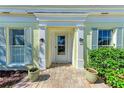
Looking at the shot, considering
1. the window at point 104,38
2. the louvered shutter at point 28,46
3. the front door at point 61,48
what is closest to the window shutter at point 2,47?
the louvered shutter at point 28,46

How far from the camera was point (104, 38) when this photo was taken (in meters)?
8.34

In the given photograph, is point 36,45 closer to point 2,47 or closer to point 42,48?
point 42,48

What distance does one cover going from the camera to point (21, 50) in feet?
27.0

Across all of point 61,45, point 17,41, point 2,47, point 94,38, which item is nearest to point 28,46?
point 17,41

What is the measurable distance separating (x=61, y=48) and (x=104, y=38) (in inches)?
101

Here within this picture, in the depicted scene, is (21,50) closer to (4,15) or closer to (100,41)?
(4,15)

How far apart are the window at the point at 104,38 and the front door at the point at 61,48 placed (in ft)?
6.55

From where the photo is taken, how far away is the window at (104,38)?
828 cm

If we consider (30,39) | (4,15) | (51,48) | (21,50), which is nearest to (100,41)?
(51,48)

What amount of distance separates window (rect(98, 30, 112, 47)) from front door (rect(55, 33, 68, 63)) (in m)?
2.00

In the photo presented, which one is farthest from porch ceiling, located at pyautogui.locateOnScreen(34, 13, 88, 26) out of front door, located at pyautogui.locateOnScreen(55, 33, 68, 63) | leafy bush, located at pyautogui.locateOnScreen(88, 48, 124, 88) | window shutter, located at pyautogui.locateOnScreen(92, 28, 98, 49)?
leafy bush, located at pyautogui.locateOnScreen(88, 48, 124, 88)

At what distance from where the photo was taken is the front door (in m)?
9.14

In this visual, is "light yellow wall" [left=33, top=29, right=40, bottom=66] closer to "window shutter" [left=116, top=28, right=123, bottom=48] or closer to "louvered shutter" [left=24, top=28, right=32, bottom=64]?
"louvered shutter" [left=24, top=28, right=32, bottom=64]

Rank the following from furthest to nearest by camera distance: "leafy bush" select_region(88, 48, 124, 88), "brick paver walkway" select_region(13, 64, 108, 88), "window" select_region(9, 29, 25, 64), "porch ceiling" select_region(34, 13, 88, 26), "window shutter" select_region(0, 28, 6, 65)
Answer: "window" select_region(9, 29, 25, 64), "window shutter" select_region(0, 28, 6, 65), "porch ceiling" select_region(34, 13, 88, 26), "leafy bush" select_region(88, 48, 124, 88), "brick paver walkway" select_region(13, 64, 108, 88)
